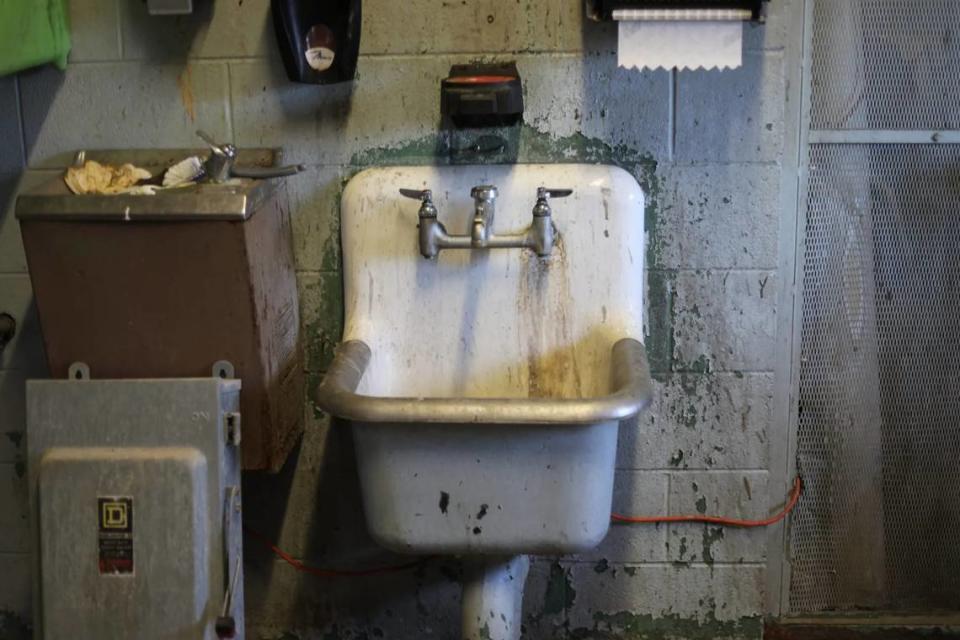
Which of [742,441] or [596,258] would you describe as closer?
[596,258]

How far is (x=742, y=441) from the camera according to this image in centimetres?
228

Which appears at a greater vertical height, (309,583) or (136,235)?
(136,235)

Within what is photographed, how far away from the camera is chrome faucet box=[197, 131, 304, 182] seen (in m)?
2.05

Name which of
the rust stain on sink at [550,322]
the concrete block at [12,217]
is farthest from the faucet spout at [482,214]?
the concrete block at [12,217]

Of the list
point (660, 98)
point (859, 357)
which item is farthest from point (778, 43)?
point (859, 357)

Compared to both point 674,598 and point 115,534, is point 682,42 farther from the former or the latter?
point 115,534

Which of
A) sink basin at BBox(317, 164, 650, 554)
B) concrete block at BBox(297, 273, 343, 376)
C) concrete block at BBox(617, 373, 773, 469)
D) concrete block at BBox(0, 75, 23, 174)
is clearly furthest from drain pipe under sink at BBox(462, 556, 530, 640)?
concrete block at BBox(0, 75, 23, 174)

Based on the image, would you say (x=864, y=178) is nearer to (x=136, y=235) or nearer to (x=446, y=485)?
(x=446, y=485)

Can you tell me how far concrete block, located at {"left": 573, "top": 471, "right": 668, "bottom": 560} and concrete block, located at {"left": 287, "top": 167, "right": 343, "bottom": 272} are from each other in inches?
28.5

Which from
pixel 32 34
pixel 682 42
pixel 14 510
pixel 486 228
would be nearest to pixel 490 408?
pixel 486 228

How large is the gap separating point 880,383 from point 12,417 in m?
1.76

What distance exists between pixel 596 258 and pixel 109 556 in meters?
0.99

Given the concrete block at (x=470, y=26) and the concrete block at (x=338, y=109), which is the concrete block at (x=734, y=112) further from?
the concrete block at (x=338, y=109)

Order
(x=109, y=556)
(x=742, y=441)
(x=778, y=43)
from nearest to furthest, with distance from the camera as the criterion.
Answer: (x=109, y=556), (x=778, y=43), (x=742, y=441)
